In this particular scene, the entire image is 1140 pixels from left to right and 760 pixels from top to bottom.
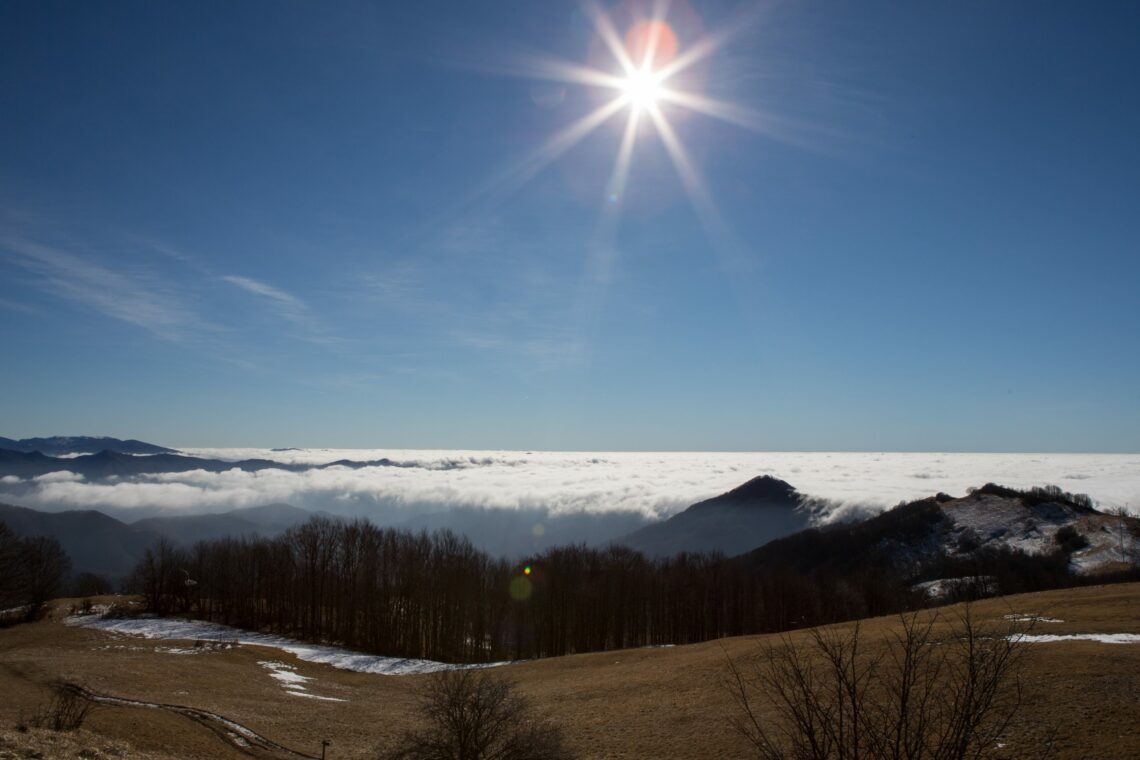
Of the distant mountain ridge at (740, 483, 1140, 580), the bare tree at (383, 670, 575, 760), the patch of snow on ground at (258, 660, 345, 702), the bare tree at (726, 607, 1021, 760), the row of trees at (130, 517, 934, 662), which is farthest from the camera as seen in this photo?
the distant mountain ridge at (740, 483, 1140, 580)

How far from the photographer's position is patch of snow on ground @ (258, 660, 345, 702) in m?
37.1

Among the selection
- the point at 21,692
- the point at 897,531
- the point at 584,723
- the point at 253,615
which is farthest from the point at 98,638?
the point at 897,531

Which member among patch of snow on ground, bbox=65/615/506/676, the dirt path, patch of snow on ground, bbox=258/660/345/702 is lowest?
patch of snow on ground, bbox=65/615/506/676

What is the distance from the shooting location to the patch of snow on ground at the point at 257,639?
5250cm

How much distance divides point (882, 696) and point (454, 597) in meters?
59.0

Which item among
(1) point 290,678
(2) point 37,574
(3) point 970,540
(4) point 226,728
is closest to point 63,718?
(4) point 226,728

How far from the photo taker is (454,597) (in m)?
73.0

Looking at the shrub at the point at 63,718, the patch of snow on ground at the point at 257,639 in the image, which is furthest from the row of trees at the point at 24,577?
the shrub at the point at 63,718

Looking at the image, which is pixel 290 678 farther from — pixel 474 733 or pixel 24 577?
pixel 24 577

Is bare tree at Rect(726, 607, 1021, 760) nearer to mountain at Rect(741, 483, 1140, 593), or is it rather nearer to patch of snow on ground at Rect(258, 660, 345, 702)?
patch of snow on ground at Rect(258, 660, 345, 702)

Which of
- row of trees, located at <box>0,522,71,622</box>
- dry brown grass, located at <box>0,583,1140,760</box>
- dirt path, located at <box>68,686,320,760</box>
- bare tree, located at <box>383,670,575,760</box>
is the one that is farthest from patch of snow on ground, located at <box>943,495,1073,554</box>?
row of trees, located at <box>0,522,71,622</box>

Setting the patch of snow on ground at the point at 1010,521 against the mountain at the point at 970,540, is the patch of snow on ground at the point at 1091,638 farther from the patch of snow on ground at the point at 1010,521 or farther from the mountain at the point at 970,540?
the patch of snow on ground at the point at 1010,521

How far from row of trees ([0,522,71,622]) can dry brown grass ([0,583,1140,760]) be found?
1844 cm

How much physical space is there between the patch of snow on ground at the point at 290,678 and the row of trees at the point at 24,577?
3686cm
